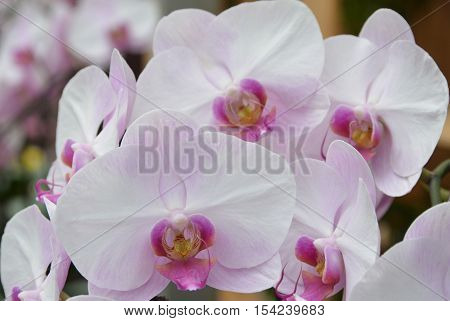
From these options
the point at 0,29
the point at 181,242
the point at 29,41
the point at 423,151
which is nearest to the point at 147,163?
the point at 181,242

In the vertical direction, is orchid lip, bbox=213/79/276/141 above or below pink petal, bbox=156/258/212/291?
above

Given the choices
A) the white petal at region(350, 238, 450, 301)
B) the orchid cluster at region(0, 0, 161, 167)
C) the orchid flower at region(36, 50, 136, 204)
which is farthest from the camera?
the orchid cluster at region(0, 0, 161, 167)

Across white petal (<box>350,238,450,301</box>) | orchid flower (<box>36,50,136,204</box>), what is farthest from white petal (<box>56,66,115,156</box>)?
white petal (<box>350,238,450,301</box>)

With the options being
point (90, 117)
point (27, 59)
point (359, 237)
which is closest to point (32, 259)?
point (90, 117)

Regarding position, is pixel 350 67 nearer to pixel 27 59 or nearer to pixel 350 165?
pixel 350 165

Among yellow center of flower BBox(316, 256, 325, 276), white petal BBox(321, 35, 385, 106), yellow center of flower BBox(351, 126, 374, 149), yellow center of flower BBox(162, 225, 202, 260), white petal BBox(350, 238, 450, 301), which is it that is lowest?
yellow center of flower BBox(316, 256, 325, 276)

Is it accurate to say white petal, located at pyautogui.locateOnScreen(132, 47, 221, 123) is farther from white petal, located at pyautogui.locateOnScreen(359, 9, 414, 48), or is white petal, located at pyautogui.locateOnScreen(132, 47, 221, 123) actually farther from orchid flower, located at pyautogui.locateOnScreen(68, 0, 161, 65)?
orchid flower, located at pyautogui.locateOnScreen(68, 0, 161, 65)

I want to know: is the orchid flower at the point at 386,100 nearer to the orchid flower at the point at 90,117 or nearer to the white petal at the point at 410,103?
the white petal at the point at 410,103
